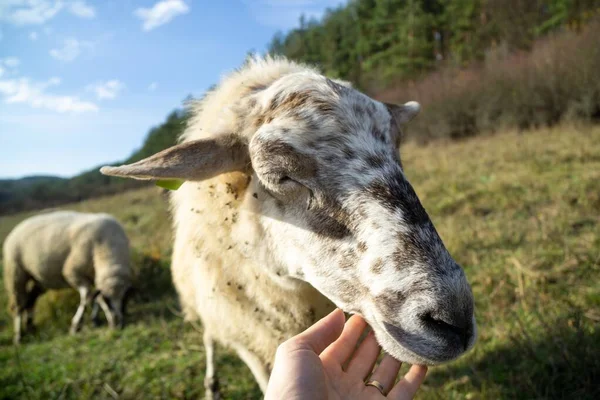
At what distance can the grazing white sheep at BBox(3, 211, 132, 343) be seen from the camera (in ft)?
20.4

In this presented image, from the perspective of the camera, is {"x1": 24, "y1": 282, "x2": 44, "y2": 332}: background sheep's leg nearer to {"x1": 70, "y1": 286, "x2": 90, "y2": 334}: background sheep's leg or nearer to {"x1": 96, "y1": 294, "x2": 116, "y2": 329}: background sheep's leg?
{"x1": 70, "y1": 286, "x2": 90, "y2": 334}: background sheep's leg

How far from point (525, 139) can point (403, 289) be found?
10715mm

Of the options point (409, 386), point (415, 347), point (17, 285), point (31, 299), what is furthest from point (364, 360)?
point (31, 299)

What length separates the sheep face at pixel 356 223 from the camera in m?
1.36

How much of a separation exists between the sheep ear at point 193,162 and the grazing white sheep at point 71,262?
4966 mm

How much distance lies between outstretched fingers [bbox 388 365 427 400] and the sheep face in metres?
0.30

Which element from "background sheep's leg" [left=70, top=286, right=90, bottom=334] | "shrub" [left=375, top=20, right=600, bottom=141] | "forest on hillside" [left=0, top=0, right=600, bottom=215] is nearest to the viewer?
"background sheep's leg" [left=70, top=286, right=90, bottom=334]

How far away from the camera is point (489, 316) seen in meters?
3.22

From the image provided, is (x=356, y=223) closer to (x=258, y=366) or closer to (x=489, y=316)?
(x=258, y=366)

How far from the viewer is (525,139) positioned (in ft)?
33.6

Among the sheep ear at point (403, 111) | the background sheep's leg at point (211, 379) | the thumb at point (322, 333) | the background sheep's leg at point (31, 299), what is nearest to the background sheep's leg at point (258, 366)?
the background sheep's leg at point (211, 379)

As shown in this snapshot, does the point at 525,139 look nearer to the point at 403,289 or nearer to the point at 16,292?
the point at 403,289

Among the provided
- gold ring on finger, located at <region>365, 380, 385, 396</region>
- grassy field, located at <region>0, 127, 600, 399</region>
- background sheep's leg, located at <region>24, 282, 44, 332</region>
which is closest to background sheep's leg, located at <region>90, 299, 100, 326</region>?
grassy field, located at <region>0, 127, 600, 399</region>

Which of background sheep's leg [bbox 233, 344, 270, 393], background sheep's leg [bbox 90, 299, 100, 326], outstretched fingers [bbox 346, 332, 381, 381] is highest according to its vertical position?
outstretched fingers [bbox 346, 332, 381, 381]
